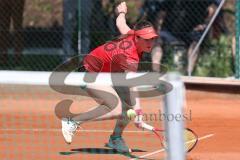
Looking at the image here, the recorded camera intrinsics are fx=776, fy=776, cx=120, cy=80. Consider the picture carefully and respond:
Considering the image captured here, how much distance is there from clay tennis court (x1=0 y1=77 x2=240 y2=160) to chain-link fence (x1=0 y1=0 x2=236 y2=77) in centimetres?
170

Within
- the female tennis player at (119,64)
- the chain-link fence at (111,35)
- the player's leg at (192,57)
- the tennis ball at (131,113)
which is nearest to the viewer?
the tennis ball at (131,113)

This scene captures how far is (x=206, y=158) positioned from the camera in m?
8.16

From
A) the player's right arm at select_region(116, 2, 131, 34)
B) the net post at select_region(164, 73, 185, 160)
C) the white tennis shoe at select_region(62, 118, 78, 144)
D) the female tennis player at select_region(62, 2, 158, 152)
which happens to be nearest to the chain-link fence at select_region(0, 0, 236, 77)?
the player's right arm at select_region(116, 2, 131, 34)

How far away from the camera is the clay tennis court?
331 inches

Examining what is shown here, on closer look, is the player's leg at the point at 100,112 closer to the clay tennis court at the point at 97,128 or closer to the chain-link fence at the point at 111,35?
the clay tennis court at the point at 97,128

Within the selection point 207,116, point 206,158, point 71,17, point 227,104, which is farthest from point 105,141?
point 71,17

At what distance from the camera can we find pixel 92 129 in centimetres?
1016

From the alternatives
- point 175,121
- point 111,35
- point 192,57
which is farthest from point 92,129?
point 175,121

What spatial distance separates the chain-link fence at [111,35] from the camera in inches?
572

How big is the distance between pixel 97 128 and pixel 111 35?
470 cm

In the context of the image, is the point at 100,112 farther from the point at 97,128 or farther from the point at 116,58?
the point at 97,128

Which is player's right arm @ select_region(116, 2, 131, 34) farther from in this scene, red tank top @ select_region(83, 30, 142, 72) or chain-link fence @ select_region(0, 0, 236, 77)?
chain-link fence @ select_region(0, 0, 236, 77)

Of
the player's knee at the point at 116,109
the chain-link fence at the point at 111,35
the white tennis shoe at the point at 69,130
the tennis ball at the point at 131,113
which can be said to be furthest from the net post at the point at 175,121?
the chain-link fence at the point at 111,35

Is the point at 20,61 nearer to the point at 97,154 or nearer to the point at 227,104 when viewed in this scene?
the point at 227,104
